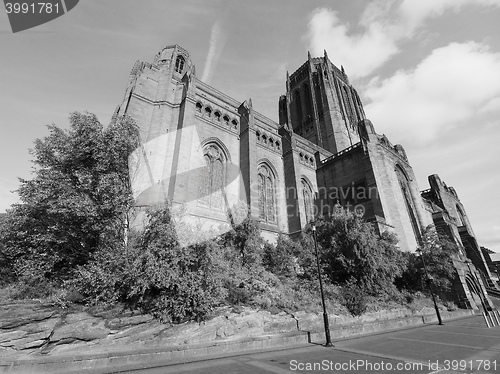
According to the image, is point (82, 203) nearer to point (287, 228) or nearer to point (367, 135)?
point (287, 228)

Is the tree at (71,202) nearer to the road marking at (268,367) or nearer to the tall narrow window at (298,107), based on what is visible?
the road marking at (268,367)

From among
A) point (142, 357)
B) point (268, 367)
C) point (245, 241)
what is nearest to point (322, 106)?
point (245, 241)

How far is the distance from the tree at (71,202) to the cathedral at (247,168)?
1.90 meters

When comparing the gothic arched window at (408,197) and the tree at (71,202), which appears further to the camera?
the gothic arched window at (408,197)

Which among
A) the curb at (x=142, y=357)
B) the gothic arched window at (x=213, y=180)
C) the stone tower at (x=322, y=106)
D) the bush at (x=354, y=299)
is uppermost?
the stone tower at (x=322, y=106)

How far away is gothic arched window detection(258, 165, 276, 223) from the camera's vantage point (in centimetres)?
2261

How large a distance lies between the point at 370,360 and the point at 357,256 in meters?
9.07

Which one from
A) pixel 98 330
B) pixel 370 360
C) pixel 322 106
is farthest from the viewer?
pixel 322 106

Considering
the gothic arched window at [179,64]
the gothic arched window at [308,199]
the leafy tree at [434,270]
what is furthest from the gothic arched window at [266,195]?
the gothic arched window at [179,64]

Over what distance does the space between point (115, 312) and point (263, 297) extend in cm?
605

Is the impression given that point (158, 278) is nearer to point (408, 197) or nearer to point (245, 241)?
point (245, 241)

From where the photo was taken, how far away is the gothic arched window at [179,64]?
25578 mm

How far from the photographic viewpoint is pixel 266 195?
78.0 ft

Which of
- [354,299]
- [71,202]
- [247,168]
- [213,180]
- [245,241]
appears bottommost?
[354,299]
